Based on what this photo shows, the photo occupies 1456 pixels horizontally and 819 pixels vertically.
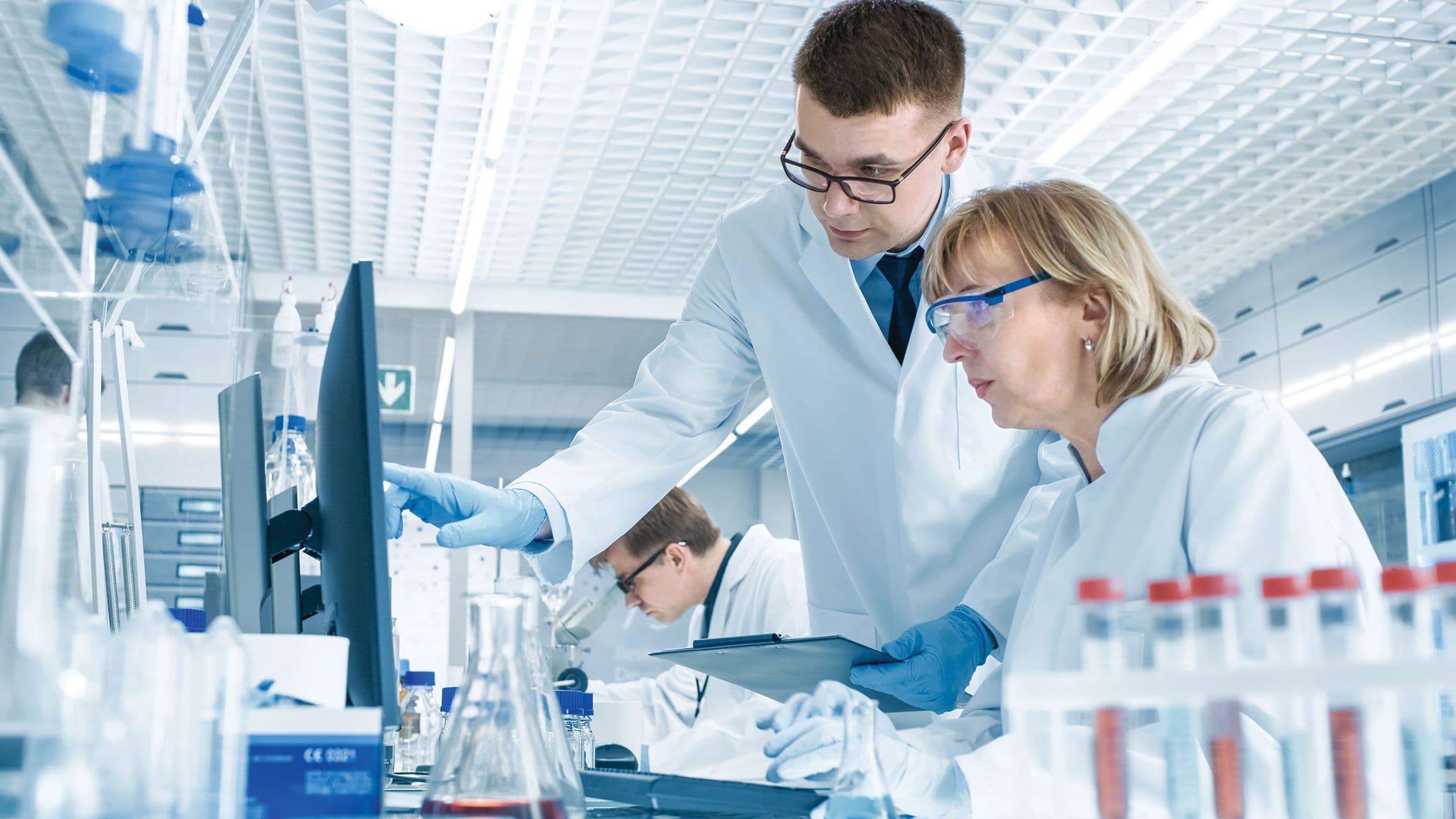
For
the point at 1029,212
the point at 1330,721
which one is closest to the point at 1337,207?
the point at 1029,212

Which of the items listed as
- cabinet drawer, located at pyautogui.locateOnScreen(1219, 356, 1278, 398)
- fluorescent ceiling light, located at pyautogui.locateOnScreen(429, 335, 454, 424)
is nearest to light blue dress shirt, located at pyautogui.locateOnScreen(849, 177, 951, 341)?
cabinet drawer, located at pyautogui.locateOnScreen(1219, 356, 1278, 398)

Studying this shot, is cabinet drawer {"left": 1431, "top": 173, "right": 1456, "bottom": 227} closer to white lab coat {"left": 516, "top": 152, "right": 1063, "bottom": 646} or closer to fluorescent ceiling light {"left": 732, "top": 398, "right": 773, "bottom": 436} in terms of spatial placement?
fluorescent ceiling light {"left": 732, "top": 398, "right": 773, "bottom": 436}

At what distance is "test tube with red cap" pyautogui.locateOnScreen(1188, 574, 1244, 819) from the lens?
0.69 metres

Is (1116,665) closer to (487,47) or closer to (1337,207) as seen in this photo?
(487,47)

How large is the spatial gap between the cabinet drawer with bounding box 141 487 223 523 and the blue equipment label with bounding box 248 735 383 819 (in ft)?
3.99

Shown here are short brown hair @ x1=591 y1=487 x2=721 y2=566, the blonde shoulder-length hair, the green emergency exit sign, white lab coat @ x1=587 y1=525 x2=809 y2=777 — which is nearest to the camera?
the blonde shoulder-length hair

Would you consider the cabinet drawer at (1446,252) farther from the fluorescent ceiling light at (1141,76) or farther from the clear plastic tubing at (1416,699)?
the clear plastic tubing at (1416,699)

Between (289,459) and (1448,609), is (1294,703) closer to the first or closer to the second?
(1448,609)

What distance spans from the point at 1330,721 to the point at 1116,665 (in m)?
0.11

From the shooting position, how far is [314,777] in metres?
0.74

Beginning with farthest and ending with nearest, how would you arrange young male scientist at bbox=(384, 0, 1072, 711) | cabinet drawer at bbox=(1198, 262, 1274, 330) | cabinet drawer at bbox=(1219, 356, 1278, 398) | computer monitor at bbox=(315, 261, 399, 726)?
cabinet drawer at bbox=(1198, 262, 1274, 330)
cabinet drawer at bbox=(1219, 356, 1278, 398)
young male scientist at bbox=(384, 0, 1072, 711)
computer monitor at bbox=(315, 261, 399, 726)

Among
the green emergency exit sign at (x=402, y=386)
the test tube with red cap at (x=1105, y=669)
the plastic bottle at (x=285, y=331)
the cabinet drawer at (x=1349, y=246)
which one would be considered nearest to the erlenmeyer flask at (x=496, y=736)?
the test tube with red cap at (x=1105, y=669)

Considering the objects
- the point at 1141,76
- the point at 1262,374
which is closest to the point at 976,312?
the point at 1141,76

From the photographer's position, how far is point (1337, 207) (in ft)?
17.3
